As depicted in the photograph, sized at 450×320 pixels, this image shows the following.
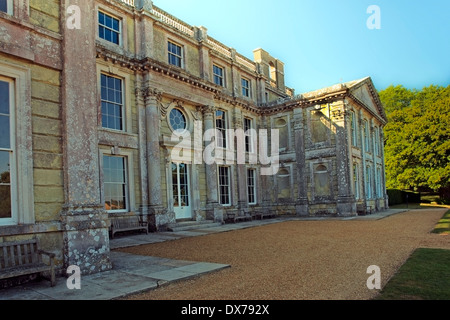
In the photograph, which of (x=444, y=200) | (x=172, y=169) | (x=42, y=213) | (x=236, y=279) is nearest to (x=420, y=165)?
(x=444, y=200)

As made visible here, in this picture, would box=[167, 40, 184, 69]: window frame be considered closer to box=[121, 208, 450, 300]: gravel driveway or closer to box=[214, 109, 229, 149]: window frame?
box=[214, 109, 229, 149]: window frame

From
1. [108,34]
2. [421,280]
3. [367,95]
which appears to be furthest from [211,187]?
[367,95]

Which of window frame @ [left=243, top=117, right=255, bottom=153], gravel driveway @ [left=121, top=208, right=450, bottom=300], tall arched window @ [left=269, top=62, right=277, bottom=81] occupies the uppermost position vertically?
tall arched window @ [left=269, top=62, right=277, bottom=81]

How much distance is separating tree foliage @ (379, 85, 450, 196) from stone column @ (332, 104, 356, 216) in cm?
1370

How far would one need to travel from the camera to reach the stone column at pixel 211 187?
16266 mm

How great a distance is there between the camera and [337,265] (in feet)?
20.4

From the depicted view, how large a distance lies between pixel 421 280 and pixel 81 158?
611 cm

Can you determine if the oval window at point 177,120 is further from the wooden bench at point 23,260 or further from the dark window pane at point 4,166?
the wooden bench at point 23,260

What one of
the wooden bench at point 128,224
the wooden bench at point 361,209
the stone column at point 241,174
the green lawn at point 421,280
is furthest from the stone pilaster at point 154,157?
the wooden bench at point 361,209

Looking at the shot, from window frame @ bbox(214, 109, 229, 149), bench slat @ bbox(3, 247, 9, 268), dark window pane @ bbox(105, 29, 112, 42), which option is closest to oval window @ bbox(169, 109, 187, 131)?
window frame @ bbox(214, 109, 229, 149)

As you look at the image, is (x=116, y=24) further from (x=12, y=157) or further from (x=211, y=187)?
(x=12, y=157)

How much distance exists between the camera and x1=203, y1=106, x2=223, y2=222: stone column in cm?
1627

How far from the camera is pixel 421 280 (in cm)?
489
